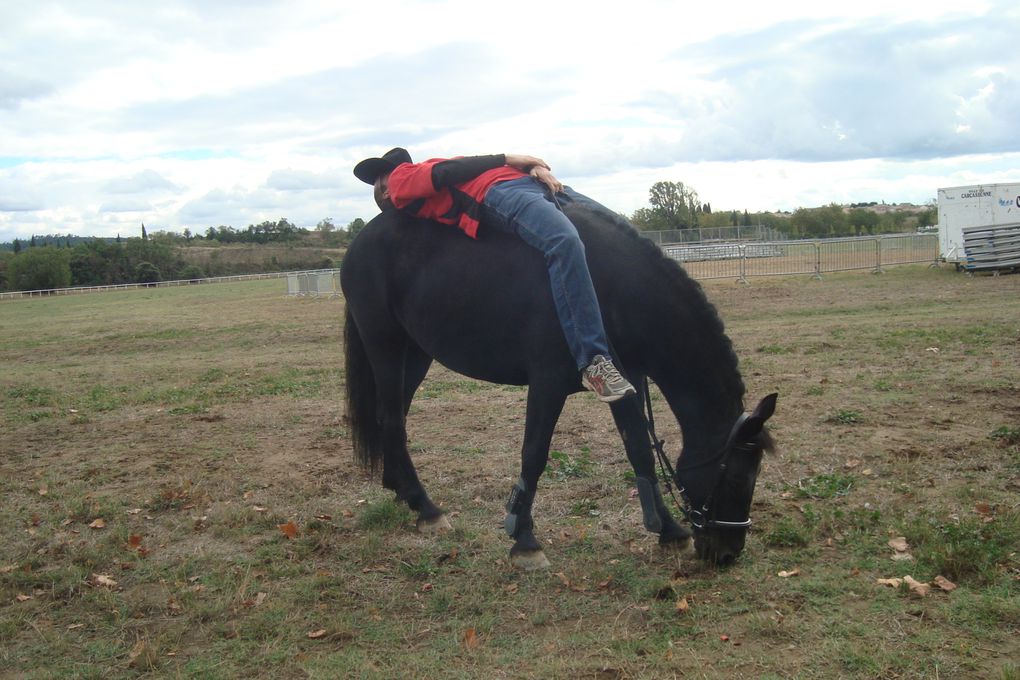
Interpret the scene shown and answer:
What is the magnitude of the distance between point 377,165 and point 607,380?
2299 mm

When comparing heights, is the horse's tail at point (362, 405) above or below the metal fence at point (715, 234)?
below

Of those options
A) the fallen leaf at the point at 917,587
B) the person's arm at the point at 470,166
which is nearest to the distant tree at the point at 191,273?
the person's arm at the point at 470,166

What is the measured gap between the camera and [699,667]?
3.23 meters

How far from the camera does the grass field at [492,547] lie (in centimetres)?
346

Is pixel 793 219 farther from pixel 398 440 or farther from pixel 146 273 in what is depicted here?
pixel 146 273

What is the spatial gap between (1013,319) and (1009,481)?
850 cm

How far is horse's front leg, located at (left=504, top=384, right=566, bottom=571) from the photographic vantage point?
4330 millimetres

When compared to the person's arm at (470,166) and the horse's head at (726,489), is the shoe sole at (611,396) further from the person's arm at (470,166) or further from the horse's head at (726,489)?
the person's arm at (470,166)

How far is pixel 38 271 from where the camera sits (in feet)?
242

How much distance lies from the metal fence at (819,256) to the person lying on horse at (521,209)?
21418mm

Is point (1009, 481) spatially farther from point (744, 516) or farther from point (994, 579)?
point (744, 516)

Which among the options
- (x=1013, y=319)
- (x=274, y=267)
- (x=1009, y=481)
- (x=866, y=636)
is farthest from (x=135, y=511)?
(x=274, y=267)

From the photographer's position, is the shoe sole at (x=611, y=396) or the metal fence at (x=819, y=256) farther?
the metal fence at (x=819, y=256)

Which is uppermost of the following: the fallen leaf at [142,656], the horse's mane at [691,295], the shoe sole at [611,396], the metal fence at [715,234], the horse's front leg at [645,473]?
the metal fence at [715,234]
